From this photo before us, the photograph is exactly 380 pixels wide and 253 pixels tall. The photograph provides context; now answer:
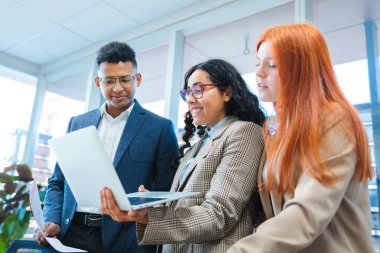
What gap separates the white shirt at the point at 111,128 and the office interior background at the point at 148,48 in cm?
61

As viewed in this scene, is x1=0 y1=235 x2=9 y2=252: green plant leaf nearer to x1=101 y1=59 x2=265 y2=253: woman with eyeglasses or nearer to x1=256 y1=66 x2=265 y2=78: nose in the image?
x1=101 y1=59 x2=265 y2=253: woman with eyeglasses

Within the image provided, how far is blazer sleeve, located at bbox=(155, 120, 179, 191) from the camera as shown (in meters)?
1.43

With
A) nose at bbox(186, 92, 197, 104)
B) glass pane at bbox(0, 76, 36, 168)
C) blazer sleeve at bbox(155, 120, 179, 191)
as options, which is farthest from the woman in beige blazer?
glass pane at bbox(0, 76, 36, 168)

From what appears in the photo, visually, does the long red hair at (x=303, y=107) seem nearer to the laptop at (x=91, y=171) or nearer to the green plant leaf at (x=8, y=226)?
the laptop at (x=91, y=171)

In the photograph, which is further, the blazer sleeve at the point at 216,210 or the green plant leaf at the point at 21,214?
the green plant leaf at the point at 21,214

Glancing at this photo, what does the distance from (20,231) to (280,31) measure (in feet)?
4.63

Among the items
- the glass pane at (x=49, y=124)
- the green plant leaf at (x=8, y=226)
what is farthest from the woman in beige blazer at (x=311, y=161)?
the glass pane at (x=49, y=124)

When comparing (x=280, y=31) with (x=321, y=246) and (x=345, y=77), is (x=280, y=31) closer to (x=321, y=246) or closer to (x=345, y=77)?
(x=321, y=246)

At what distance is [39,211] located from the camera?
114 centimetres

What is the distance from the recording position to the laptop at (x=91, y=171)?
807 millimetres

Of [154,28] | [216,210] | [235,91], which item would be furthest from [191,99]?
[154,28]

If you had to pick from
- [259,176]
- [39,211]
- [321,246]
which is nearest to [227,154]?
[259,176]

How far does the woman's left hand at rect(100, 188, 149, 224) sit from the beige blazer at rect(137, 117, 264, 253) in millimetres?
26

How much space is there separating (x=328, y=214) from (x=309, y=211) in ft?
0.15
